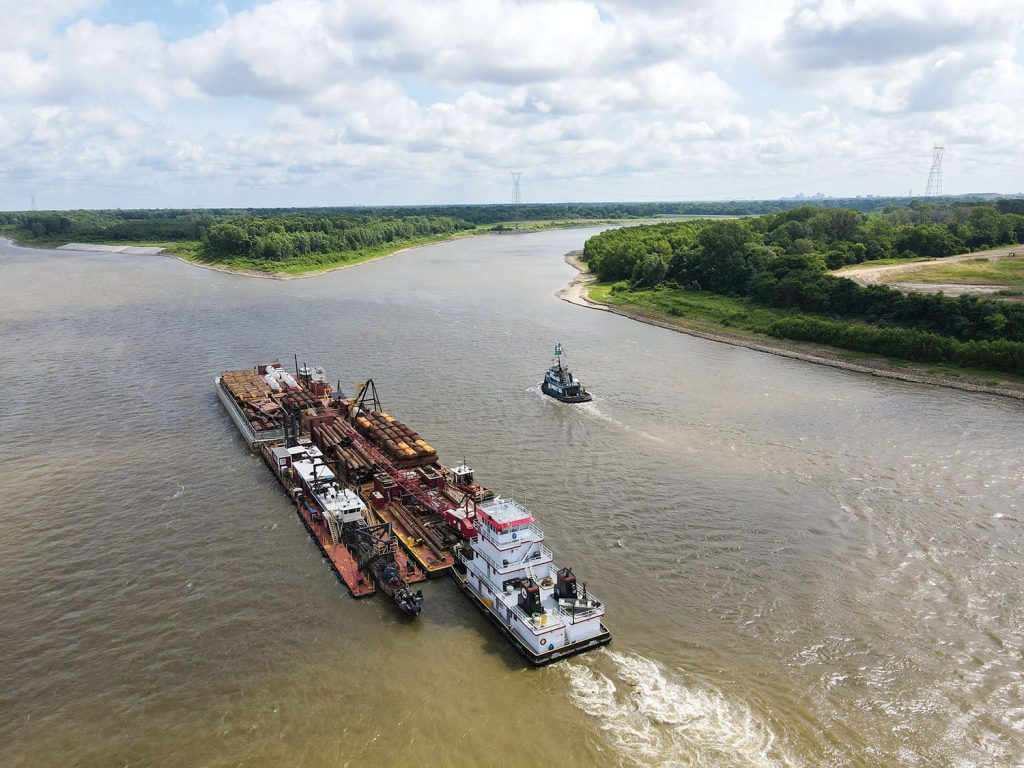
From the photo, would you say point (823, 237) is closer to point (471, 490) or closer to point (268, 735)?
point (471, 490)

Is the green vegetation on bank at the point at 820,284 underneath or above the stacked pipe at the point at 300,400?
above

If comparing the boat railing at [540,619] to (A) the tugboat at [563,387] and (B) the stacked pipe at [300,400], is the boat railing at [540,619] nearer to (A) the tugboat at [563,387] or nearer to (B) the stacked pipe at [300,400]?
(B) the stacked pipe at [300,400]

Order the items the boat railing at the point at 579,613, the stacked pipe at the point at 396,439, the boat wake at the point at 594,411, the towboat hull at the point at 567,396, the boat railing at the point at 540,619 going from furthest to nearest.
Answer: the towboat hull at the point at 567,396
the boat wake at the point at 594,411
the stacked pipe at the point at 396,439
the boat railing at the point at 579,613
the boat railing at the point at 540,619

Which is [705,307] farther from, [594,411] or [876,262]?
[594,411]

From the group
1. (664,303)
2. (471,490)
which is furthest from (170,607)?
(664,303)

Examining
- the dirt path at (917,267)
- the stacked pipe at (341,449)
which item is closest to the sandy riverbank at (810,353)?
the dirt path at (917,267)

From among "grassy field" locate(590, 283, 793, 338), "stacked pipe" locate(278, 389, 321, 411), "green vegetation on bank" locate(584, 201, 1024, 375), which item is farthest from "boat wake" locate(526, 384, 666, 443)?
"grassy field" locate(590, 283, 793, 338)

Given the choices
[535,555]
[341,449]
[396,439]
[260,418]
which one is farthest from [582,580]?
[260,418]

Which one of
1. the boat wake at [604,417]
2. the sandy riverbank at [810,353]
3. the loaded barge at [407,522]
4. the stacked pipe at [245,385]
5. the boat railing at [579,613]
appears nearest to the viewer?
the boat railing at [579,613]
